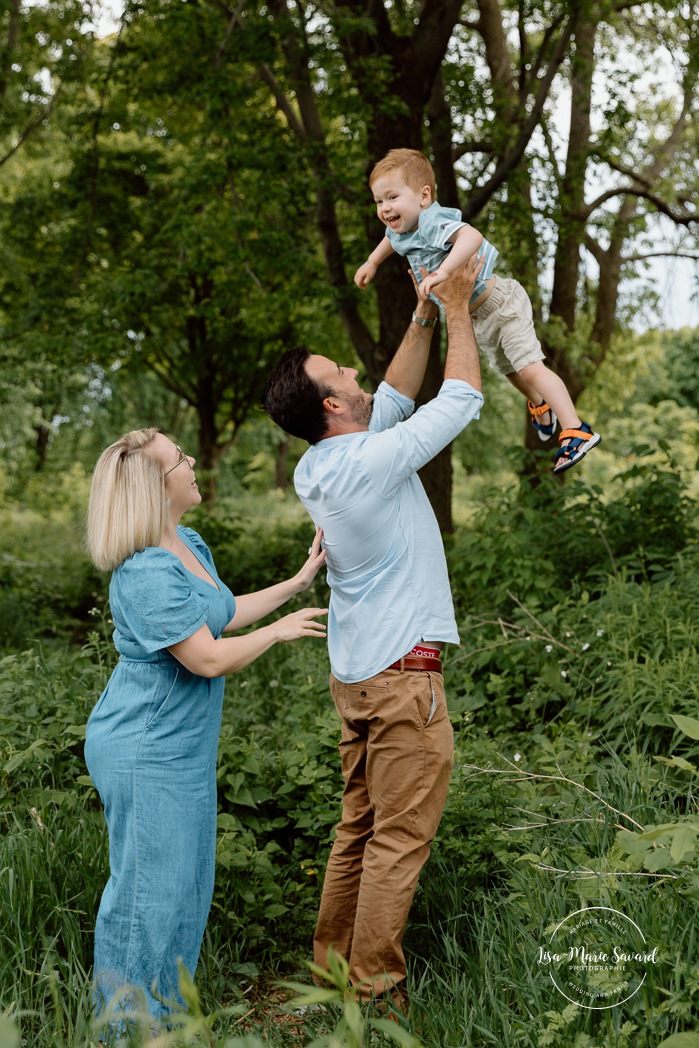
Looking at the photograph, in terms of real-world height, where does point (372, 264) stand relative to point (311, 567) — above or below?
above

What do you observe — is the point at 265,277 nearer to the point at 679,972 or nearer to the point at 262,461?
the point at 679,972

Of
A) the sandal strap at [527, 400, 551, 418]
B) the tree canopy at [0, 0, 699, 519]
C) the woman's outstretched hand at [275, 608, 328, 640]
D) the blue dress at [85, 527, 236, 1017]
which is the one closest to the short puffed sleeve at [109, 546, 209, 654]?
the blue dress at [85, 527, 236, 1017]

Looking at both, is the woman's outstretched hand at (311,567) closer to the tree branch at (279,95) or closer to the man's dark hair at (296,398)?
the man's dark hair at (296,398)

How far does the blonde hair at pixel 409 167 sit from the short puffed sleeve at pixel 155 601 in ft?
4.98

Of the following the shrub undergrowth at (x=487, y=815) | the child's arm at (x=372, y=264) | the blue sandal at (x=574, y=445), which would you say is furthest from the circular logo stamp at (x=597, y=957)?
the child's arm at (x=372, y=264)

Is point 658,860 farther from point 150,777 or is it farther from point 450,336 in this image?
point 450,336

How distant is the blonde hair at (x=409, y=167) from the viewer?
3213 millimetres

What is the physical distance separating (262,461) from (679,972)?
3129 cm

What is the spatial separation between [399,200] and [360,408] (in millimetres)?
792

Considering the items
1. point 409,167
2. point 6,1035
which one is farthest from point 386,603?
point 6,1035

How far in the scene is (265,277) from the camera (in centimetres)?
1084

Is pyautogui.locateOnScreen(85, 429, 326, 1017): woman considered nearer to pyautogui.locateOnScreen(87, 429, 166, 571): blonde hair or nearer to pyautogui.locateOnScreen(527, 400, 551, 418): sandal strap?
pyautogui.locateOnScreen(87, 429, 166, 571): blonde hair

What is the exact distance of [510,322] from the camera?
11.0 ft

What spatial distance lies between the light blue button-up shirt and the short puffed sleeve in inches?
18.1
